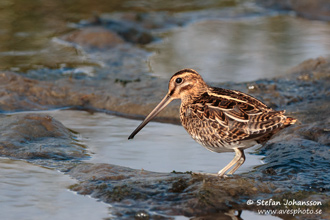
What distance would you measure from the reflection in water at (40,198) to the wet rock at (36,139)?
37cm

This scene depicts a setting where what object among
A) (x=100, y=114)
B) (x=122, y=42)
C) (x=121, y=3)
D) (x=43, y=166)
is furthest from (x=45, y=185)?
(x=121, y=3)

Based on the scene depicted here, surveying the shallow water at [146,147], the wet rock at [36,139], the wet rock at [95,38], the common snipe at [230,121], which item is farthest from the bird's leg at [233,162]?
the wet rock at [95,38]

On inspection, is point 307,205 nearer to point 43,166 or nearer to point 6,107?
point 43,166

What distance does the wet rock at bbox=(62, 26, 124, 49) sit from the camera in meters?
11.4

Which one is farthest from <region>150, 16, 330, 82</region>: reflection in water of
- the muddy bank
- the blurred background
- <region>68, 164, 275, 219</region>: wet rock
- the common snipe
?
<region>68, 164, 275, 219</region>: wet rock

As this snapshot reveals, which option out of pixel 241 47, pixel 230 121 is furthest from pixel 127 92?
pixel 230 121

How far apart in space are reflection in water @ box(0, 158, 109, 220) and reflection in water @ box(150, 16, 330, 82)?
3.91 m

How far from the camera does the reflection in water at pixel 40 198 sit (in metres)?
5.11

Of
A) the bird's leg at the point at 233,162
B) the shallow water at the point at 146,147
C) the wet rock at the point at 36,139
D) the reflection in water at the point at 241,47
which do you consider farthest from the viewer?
the reflection in water at the point at 241,47

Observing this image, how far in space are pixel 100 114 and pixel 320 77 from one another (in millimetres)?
3269

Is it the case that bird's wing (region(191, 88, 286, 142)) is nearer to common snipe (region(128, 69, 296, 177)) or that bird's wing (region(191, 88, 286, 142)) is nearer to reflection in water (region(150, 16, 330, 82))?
common snipe (region(128, 69, 296, 177))

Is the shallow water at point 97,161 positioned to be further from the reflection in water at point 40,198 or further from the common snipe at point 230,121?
the common snipe at point 230,121

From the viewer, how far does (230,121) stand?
562 cm

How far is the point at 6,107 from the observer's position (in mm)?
8320
